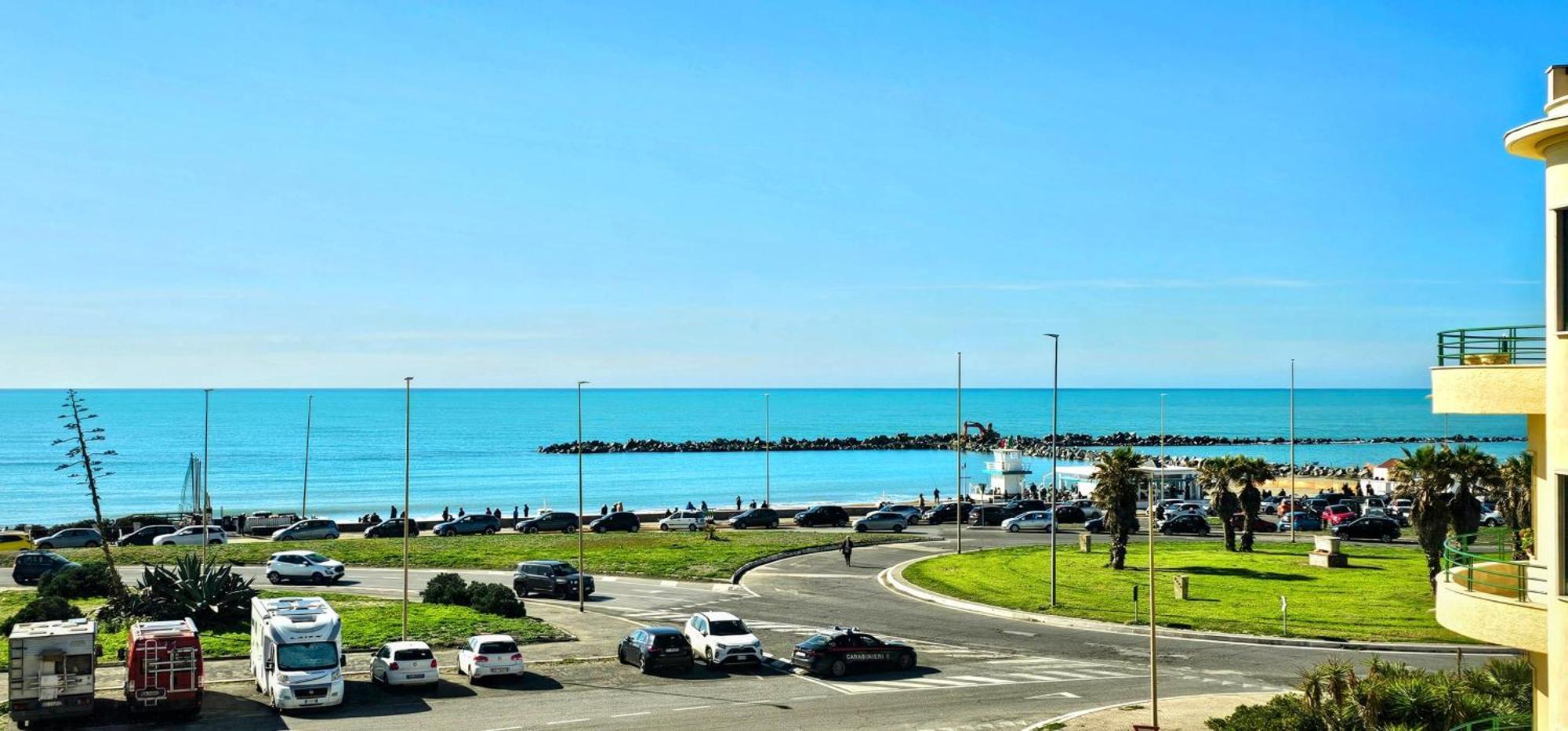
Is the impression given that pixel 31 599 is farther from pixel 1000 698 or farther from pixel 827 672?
pixel 1000 698

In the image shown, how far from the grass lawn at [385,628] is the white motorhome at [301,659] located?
270 inches

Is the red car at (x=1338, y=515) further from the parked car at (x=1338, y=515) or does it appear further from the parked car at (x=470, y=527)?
the parked car at (x=470, y=527)

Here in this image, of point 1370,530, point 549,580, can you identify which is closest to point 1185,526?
point 1370,530

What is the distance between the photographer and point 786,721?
1194 inches

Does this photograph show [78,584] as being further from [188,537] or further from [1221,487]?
[1221,487]

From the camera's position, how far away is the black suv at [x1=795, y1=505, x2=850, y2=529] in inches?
3344

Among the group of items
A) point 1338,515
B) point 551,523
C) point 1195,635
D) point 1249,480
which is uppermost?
point 1249,480

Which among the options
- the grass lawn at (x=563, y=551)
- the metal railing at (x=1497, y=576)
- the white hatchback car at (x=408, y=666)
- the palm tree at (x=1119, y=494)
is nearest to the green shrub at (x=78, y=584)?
the grass lawn at (x=563, y=551)

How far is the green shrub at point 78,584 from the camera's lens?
47844 mm

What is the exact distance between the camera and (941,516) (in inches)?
3465

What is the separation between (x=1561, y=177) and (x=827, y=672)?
2535 centimetres

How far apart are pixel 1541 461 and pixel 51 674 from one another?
29.8 meters

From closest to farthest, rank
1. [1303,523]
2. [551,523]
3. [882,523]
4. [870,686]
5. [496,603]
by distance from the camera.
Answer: [870,686] → [496,603] → [1303,523] → [882,523] → [551,523]

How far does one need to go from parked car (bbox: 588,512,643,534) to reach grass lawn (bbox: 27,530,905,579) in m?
5.61
